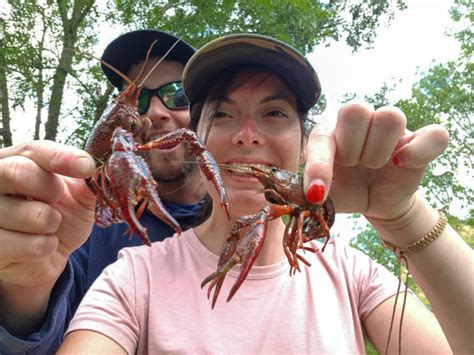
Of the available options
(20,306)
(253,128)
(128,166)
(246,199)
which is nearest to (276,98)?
(253,128)

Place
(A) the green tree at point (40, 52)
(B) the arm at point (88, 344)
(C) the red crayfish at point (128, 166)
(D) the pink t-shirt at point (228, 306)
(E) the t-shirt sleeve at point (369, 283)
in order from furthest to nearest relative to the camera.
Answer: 1. (A) the green tree at point (40, 52)
2. (E) the t-shirt sleeve at point (369, 283)
3. (D) the pink t-shirt at point (228, 306)
4. (B) the arm at point (88, 344)
5. (C) the red crayfish at point (128, 166)

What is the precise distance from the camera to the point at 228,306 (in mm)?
1857

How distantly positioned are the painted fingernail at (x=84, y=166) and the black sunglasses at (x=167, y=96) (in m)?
1.66

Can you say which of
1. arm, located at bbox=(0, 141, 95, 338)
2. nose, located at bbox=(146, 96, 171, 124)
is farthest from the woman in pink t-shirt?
nose, located at bbox=(146, 96, 171, 124)

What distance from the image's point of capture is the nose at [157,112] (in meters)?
2.88

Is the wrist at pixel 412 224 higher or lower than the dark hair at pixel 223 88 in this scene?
lower

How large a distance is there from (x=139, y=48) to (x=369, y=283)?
2292 millimetres

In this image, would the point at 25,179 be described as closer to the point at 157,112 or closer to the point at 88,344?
the point at 88,344

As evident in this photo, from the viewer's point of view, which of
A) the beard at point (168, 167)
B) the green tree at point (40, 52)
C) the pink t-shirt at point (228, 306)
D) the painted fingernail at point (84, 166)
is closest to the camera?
the painted fingernail at point (84, 166)

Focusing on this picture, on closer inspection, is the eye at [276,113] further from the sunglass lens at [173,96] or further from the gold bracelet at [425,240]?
the sunglass lens at [173,96]

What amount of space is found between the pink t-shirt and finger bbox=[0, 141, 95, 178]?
667mm

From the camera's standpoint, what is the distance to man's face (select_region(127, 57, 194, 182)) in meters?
2.90

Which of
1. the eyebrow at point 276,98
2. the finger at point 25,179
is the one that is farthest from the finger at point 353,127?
the finger at point 25,179

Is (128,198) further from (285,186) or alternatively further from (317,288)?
(317,288)
